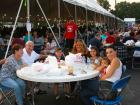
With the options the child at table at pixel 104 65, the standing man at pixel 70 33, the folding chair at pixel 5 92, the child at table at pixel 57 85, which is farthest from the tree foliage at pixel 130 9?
the folding chair at pixel 5 92

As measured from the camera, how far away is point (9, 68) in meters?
5.83

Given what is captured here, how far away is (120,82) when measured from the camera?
4.92m

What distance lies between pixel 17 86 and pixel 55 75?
0.78 m

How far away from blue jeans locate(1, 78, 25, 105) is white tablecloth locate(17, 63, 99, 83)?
0.22 m

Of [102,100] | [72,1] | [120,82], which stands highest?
[72,1]

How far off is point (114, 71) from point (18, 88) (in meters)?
1.66

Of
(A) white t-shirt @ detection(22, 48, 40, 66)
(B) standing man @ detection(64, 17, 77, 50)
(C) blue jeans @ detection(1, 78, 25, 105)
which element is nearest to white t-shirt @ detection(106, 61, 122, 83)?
(C) blue jeans @ detection(1, 78, 25, 105)

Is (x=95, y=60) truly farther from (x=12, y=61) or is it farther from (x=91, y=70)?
(x=12, y=61)

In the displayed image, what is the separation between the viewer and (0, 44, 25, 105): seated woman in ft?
18.4

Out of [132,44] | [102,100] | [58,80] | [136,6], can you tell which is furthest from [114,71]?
[136,6]

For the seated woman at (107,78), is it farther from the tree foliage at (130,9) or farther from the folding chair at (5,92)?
the tree foliage at (130,9)

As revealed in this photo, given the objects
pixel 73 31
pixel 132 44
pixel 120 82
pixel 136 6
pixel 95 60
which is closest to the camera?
pixel 120 82

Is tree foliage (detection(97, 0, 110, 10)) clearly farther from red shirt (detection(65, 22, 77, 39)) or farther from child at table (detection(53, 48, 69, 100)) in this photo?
child at table (detection(53, 48, 69, 100))

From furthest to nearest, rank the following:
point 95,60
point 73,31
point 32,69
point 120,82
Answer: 1. point 73,31
2. point 95,60
3. point 32,69
4. point 120,82
